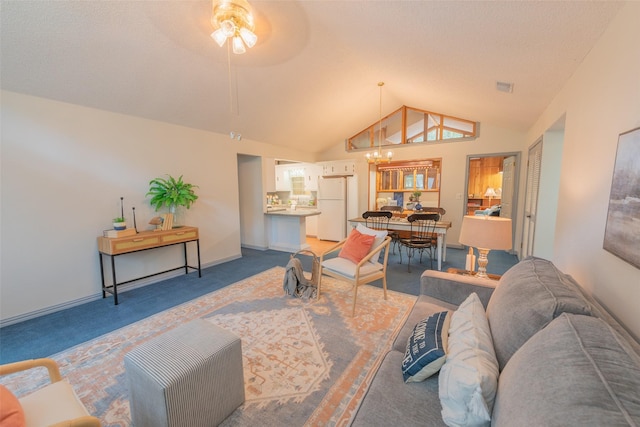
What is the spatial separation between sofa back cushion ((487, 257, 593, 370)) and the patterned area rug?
844mm

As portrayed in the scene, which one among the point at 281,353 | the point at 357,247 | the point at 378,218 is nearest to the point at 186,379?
the point at 281,353

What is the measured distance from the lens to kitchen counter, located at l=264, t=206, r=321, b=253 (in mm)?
5242

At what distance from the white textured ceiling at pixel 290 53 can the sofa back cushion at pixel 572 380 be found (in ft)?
6.17

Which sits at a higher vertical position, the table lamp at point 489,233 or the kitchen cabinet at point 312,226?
the table lamp at point 489,233

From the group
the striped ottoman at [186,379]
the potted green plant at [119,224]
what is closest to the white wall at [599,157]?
the striped ottoman at [186,379]

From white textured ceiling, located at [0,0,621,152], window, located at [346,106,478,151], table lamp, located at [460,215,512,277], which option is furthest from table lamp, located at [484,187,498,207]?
table lamp, located at [460,215,512,277]

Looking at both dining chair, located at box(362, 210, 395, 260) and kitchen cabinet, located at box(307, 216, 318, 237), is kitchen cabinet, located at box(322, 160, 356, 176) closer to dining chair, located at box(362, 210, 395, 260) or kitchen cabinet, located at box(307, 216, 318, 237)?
kitchen cabinet, located at box(307, 216, 318, 237)

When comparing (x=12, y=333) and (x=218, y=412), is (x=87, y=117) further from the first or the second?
(x=218, y=412)

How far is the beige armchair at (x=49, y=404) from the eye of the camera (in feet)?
3.34

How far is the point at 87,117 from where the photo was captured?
2939mm

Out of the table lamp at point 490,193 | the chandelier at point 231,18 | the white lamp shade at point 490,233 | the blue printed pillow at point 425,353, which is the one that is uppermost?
the chandelier at point 231,18

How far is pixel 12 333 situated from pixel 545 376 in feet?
13.2

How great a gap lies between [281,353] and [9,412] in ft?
4.76

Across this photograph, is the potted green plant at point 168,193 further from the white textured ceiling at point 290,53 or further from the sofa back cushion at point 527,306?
the sofa back cushion at point 527,306
